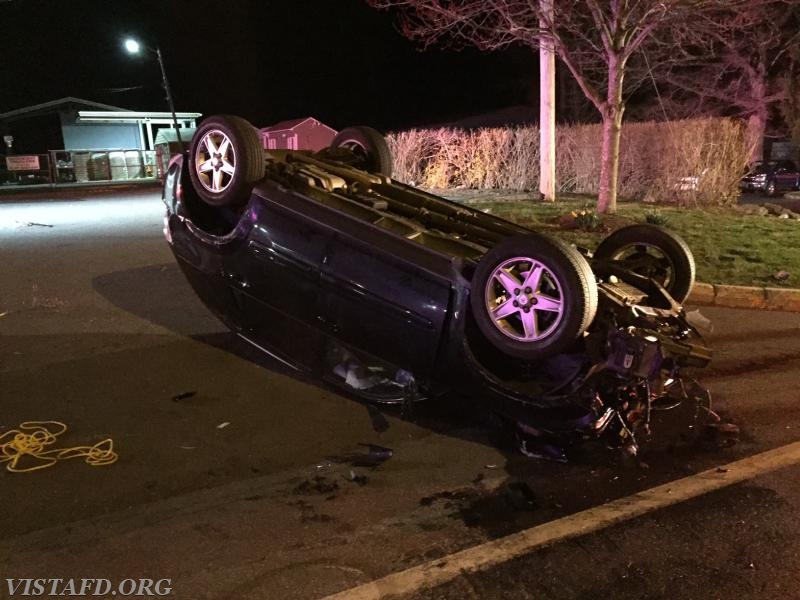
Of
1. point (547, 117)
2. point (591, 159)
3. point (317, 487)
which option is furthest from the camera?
point (591, 159)

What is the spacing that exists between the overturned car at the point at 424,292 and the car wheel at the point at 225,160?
0.4 inches

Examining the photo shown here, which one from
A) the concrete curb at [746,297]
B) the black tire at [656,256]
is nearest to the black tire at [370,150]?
the black tire at [656,256]

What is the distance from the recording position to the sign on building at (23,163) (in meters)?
34.5

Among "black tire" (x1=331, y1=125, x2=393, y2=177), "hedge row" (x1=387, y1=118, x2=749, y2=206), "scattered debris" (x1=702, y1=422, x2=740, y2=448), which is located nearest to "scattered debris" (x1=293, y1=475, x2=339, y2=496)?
"scattered debris" (x1=702, y1=422, x2=740, y2=448)

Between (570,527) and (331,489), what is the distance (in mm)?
1298

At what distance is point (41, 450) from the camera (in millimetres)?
4109

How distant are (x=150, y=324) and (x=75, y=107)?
37.8 meters

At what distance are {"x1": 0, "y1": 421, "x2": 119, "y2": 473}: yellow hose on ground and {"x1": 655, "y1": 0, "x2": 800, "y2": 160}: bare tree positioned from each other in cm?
2895

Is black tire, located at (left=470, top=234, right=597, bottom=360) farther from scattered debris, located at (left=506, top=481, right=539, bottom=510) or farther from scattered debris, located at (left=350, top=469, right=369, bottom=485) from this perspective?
scattered debris, located at (left=350, top=469, right=369, bottom=485)

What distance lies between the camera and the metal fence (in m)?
34.6

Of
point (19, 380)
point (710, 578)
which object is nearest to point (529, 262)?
point (710, 578)

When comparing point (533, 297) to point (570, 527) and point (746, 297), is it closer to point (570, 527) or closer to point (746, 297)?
point (570, 527)

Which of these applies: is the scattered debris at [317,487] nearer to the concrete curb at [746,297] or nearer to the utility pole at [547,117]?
the concrete curb at [746,297]

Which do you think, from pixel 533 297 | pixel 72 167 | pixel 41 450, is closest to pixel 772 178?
pixel 533 297
